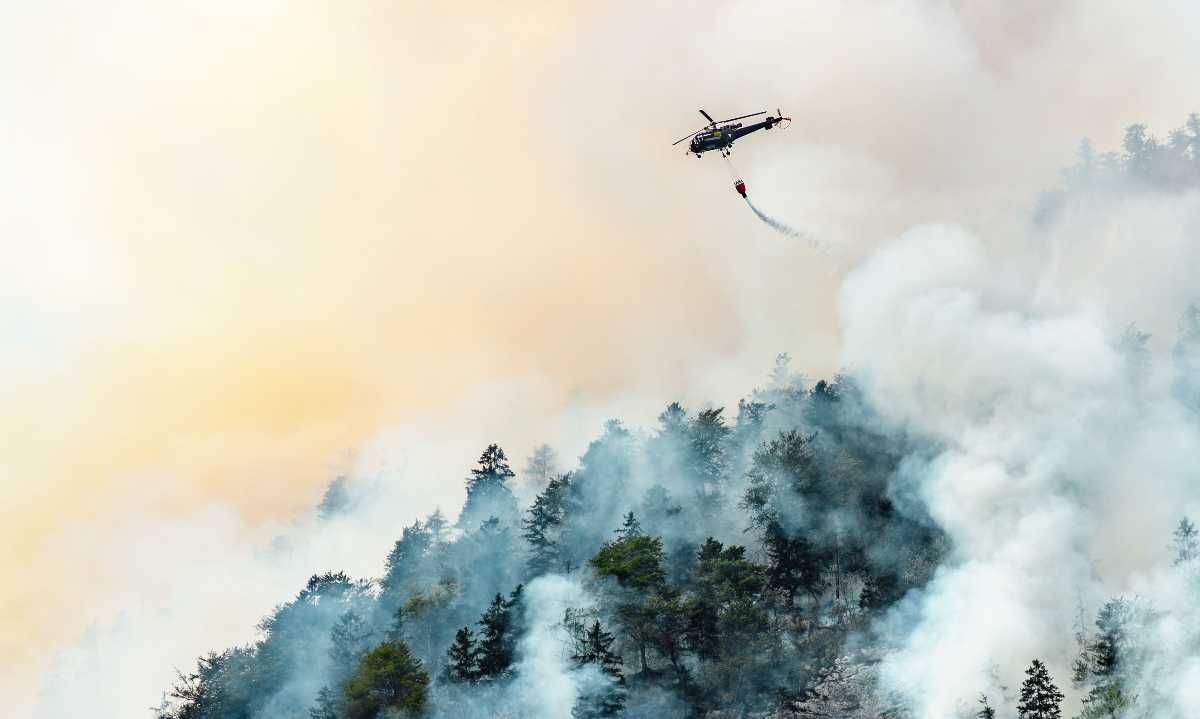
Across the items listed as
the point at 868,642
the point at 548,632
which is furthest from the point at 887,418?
the point at 548,632

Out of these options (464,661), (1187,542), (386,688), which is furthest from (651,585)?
(1187,542)

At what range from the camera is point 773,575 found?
279ft

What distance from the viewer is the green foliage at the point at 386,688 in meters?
79.2

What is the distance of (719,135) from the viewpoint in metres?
87.1

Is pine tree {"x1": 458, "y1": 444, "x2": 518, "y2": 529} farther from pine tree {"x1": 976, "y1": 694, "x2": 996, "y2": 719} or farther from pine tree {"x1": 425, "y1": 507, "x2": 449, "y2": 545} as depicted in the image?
pine tree {"x1": 976, "y1": 694, "x2": 996, "y2": 719}

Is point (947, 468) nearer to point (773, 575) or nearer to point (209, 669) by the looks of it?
point (773, 575)

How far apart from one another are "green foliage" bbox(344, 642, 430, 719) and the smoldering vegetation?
17 cm

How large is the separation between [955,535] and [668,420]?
1174 inches

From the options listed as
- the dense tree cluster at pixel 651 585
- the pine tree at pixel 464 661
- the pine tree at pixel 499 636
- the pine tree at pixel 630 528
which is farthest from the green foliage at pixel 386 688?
the pine tree at pixel 630 528

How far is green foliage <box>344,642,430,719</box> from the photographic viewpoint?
7925cm

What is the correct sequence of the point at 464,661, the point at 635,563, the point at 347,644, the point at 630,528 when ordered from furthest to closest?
the point at 630,528, the point at 347,644, the point at 635,563, the point at 464,661

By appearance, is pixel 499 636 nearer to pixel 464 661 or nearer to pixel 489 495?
pixel 464 661

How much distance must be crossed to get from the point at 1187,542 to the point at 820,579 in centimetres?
2269

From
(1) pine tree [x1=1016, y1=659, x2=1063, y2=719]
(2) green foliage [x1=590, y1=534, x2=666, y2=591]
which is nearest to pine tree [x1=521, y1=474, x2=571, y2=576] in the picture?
(2) green foliage [x1=590, y1=534, x2=666, y2=591]
